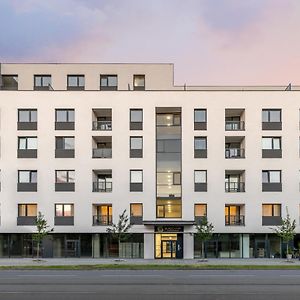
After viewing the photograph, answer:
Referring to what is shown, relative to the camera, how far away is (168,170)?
135ft

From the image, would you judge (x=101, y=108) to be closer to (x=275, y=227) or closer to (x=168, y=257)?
(x=168, y=257)

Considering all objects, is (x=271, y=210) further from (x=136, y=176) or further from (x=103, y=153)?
(x=103, y=153)

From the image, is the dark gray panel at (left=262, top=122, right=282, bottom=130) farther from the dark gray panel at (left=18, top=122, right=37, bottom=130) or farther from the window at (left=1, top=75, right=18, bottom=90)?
the window at (left=1, top=75, right=18, bottom=90)

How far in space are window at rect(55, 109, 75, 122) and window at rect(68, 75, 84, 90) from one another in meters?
7.10

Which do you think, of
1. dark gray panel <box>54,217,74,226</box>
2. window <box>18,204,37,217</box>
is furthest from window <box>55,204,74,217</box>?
window <box>18,204,37,217</box>

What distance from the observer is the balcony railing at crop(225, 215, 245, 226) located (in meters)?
40.5

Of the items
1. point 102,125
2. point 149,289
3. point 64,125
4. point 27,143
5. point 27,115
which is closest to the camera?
point 149,289

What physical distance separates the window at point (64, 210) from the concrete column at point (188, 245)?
425 inches

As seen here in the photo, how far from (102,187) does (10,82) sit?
1730 centimetres

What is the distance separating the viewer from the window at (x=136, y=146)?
41062 millimetres

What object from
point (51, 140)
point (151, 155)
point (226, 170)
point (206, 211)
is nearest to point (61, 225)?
point (51, 140)

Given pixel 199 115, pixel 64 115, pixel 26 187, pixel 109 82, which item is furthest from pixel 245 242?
pixel 109 82

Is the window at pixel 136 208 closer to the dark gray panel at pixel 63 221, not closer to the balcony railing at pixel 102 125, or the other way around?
the dark gray panel at pixel 63 221

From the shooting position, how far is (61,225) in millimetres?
40312
